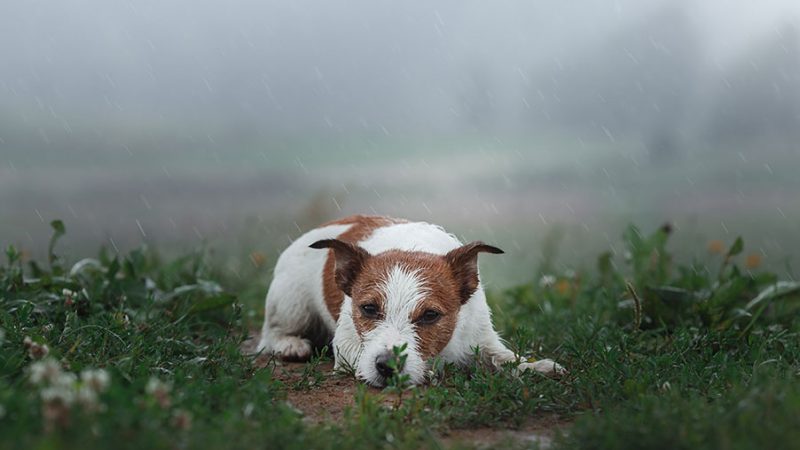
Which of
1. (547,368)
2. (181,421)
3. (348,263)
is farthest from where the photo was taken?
(348,263)

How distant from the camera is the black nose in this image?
14.9 ft

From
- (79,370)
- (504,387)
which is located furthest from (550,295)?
(79,370)

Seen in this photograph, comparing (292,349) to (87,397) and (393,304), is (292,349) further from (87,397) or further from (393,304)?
(87,397)

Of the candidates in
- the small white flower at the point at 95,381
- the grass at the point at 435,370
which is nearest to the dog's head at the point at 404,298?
the grass at the point at 435,370

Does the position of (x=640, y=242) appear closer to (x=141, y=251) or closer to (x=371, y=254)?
(x=371, y=254)

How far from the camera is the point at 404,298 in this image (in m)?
4.82

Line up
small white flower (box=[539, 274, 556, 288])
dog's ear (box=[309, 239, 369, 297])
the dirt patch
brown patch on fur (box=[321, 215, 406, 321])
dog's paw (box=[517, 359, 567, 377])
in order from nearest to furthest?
the dirt patch < dog's paw (box=[517, 359, 567, 377]) < dog's ear (box=[309, 239, 369, 297]) < brown patch on fur (box=[321, 215, 406, 321]) < small white flower (box=[539, 274, 556, 288])

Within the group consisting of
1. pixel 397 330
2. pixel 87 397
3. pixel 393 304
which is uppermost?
pixel 87 397

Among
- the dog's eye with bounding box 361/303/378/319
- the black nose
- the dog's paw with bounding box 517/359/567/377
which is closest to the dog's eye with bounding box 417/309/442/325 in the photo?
the dog's eye with bounding box 361/303/378/319

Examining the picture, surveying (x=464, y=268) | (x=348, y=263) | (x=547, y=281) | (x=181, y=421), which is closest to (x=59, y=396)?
(x=181, y=421)

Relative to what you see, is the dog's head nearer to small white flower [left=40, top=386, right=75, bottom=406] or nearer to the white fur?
the white fur

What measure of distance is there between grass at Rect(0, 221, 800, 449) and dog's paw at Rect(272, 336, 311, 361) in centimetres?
33

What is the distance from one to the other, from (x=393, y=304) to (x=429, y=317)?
0.24 meters

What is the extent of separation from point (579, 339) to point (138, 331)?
299 centimetres
